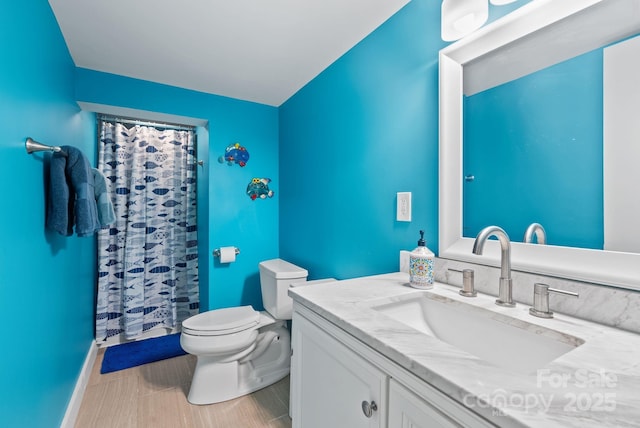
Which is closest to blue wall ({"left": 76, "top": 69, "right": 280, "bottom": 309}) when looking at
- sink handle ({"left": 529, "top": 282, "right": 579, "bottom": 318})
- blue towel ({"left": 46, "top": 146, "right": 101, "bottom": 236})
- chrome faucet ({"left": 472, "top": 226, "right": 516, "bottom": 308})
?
blue towel ({"left": 46, "top": 146, "right": 101, "bottom": 236})

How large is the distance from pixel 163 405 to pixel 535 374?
1976 mm

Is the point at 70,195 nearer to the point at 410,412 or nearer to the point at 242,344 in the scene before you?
the point at 242,344

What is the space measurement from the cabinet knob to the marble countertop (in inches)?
5.8

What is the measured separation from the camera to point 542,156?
3.10 ft

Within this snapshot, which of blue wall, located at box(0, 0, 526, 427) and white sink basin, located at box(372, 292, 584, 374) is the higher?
blue wall, located at box(0, 0, 526, 427)

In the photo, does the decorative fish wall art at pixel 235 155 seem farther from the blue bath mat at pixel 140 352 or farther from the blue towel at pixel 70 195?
the blue bath mat at pixel 140 352

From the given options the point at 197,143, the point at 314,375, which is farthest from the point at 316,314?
the point at 197,143

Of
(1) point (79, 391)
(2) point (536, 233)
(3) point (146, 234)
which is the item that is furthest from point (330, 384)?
(3) point (146, 234)

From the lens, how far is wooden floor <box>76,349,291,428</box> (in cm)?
159

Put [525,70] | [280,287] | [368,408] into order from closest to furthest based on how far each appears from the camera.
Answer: [368,408], [525,70], [280,287]

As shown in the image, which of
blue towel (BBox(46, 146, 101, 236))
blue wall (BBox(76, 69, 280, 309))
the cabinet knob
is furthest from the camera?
blue wall (BBox(76, 69, 280, 309))

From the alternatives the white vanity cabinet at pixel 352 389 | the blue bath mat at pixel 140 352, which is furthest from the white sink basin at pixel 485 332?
the blue bath mat at pixel 140 352

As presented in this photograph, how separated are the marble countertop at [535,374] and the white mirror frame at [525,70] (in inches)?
6.1

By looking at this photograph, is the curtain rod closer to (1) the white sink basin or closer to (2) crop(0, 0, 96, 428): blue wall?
(2) crop(0, 0, 96, 428): blue wall
